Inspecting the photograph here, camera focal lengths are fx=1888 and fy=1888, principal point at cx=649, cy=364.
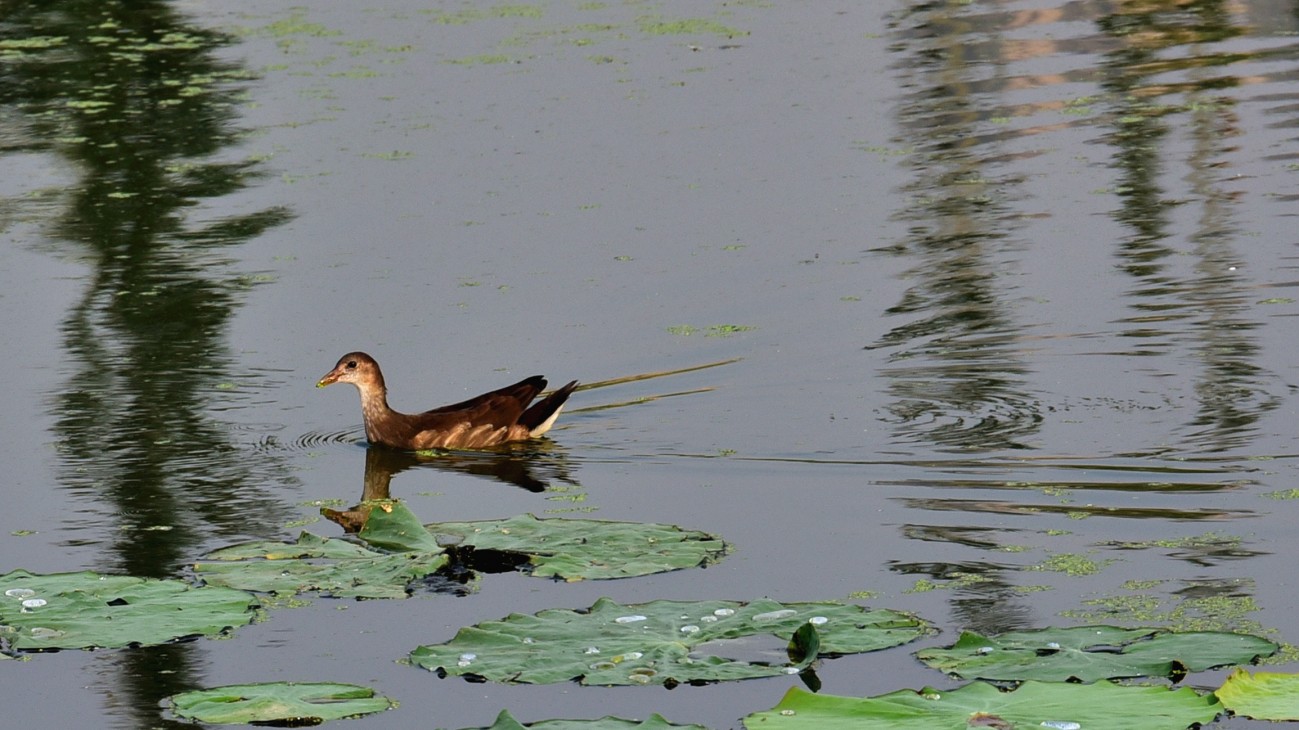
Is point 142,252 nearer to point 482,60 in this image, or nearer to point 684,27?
point 482,60

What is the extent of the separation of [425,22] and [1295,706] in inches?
569

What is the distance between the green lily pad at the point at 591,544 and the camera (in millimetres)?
6160

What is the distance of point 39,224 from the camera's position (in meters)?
12.2

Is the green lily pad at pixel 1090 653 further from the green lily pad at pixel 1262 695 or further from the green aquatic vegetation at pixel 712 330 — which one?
the green aquatic vegetation at pixel 712 330

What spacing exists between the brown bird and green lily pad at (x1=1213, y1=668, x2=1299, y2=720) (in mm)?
4222

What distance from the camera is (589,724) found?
15.4 feet

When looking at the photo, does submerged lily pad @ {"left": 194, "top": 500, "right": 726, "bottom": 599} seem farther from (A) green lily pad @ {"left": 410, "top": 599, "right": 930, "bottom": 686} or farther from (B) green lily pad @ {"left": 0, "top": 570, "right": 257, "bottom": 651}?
(A) green lily pad @ {"left": 410, "top": 599, "right": 930, "bottom": 686}

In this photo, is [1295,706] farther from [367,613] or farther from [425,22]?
[425,22]

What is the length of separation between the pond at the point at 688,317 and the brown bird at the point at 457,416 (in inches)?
5.0

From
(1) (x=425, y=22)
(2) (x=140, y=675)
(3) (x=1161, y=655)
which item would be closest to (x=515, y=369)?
(2) (x=140, y=675)

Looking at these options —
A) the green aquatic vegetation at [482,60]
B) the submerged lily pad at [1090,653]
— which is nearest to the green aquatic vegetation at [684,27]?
the green aquatic vegetation at [482,60]

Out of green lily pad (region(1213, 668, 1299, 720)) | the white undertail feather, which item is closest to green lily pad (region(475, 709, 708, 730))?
green lily pad (region(1213, 668, 1299, 720))

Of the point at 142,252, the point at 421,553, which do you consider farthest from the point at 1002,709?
the point at 142,252

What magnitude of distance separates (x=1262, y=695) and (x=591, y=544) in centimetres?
247
